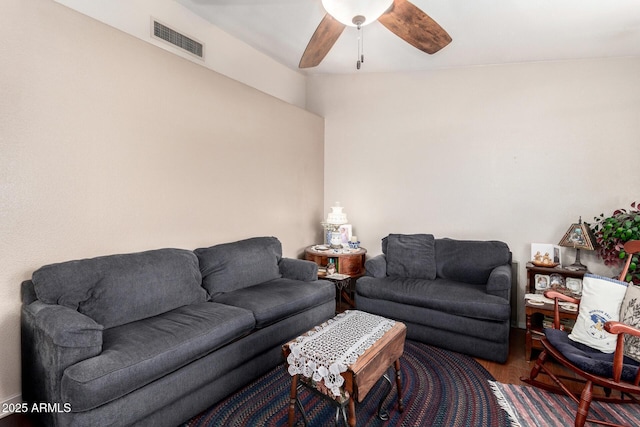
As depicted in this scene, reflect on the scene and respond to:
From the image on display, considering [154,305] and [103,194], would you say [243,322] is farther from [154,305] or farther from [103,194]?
[103,194]

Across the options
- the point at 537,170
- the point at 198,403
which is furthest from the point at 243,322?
the point at 537,170

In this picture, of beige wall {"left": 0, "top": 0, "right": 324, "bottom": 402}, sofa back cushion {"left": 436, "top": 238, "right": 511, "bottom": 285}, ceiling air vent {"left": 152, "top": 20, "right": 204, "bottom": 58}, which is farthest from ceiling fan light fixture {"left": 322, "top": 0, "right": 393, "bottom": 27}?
sofa back cushion {"left": 436, "top": 238, "right": 511, "bottom": 285}

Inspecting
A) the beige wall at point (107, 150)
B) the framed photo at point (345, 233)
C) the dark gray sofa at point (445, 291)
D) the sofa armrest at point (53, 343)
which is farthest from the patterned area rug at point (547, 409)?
the beige wall at point (107, 150)

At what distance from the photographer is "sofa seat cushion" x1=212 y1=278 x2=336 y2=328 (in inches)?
100

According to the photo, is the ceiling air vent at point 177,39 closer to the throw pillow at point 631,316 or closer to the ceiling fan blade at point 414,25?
the ceiling fan blade at point 414,25

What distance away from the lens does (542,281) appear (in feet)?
10.7

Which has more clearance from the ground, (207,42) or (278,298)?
(207,42)

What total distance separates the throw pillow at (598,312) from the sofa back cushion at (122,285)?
2.66m

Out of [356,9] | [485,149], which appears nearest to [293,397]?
[356,9]

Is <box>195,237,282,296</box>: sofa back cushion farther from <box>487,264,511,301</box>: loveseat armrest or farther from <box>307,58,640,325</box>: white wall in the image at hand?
<box>487,264,511,301</box>: loveseat armrest

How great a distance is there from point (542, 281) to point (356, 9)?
2.92m

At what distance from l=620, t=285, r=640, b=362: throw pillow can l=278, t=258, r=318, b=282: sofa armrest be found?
2.30 m

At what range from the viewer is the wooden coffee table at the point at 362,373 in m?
1.68

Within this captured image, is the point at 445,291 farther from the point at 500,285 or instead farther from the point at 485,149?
the point at 485,149
